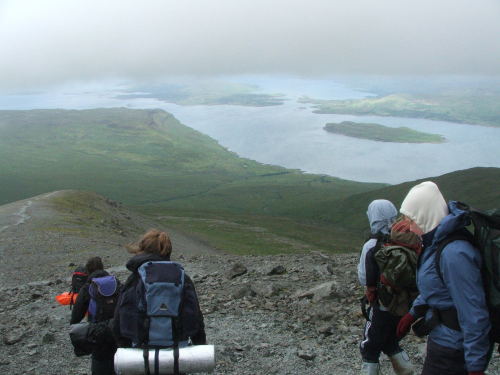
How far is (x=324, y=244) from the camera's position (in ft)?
329

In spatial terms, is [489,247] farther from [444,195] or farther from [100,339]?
[444,195]

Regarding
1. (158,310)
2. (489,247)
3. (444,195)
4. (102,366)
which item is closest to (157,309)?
(158,310)

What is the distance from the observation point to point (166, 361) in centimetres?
609

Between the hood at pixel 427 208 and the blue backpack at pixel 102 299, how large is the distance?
474 centimetres

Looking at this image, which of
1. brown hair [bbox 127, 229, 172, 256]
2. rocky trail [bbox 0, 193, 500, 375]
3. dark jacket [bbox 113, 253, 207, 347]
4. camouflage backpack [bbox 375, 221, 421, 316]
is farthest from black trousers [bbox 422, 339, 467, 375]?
rocky trail [bbox 0, 193, 500, 375]

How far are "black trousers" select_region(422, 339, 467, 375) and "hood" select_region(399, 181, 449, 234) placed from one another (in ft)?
4.42

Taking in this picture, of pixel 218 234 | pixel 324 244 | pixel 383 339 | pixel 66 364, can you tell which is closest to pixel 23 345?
pixel 66 364

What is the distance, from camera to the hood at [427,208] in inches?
230

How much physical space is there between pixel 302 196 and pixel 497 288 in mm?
191472

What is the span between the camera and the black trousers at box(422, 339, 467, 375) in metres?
5.64

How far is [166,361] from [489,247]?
3.88 metres

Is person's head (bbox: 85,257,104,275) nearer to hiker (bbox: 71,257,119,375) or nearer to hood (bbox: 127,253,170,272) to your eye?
hiker (bbox: 71,257,119,375)

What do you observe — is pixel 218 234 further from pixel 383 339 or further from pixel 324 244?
pixel 383 339

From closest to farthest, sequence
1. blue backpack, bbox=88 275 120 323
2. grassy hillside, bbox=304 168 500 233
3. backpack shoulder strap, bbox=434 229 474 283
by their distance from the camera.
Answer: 1. backpack shoulder strap, bbox=434 229 474 283
2. blue backpack, bbox=88 275 120 323
3. grassy hillside, bbox=304 168 500 233
